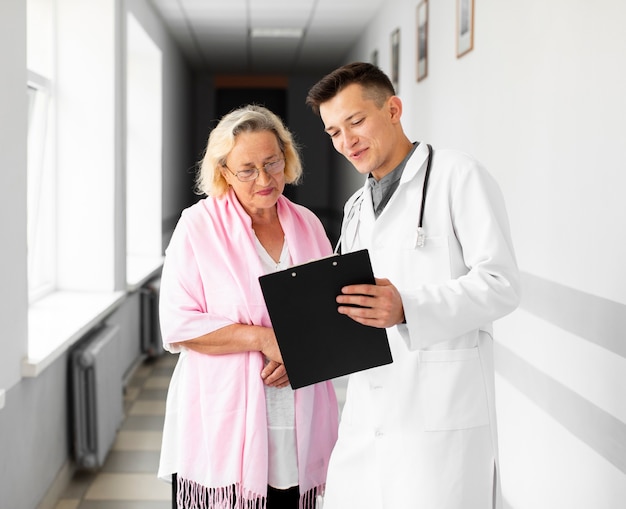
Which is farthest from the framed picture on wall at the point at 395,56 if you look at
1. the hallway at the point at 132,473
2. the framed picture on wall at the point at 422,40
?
the hallway at the point at 132,473

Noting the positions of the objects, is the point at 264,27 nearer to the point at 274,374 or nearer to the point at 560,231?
the point at 560,231

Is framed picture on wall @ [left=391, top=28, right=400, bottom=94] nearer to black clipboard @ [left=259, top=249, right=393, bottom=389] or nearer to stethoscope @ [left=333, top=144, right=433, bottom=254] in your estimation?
stethoscope @ [left=333, top=144, right=433, bottom=254]

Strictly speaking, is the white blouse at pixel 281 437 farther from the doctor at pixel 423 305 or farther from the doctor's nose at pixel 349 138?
the doctor's nose at pixel 349 138

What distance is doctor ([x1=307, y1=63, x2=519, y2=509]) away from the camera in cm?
153

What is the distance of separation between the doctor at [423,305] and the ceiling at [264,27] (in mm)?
4767

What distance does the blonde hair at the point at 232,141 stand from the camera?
6.46 feet

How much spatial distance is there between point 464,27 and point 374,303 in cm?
269

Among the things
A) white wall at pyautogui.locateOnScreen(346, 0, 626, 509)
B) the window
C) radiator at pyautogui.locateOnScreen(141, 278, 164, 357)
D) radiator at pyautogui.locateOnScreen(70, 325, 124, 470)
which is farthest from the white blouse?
radiator at pyautogui.locateOnScreen(141, 278, 164, 357)

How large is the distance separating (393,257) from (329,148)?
9.91 meters

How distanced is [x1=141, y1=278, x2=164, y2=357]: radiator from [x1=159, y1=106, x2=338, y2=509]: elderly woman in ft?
12.9

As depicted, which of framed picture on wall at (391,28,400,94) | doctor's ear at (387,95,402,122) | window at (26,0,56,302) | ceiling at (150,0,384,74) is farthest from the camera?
ceiling at (150,0,384,74)

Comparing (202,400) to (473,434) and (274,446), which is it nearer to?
(274,446)

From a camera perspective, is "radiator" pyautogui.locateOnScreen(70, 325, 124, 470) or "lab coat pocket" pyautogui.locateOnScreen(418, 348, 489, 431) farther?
"radiator" pyautogui.locateOnScreen(70, 325, 124, 470)

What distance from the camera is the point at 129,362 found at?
5457mm
